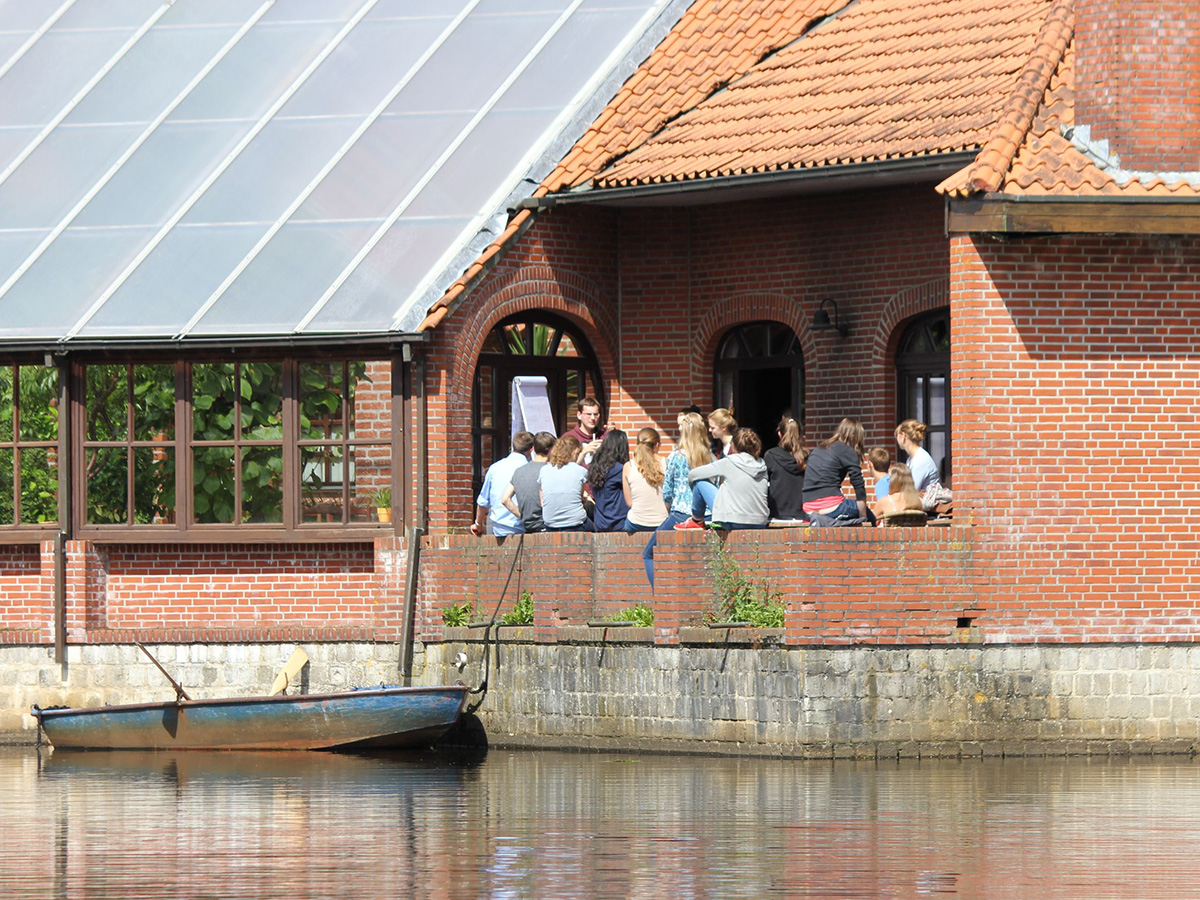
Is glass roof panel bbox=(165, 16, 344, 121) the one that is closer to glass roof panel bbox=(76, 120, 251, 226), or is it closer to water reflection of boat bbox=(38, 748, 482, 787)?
glass roof panel bbox=(76, 120, 251, 226)

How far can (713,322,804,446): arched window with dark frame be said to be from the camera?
884 inches

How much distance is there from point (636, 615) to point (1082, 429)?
367cm

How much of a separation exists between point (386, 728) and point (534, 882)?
25.8 ft

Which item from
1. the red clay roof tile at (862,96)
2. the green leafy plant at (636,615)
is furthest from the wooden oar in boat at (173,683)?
the red clay roof tile at (862,96)

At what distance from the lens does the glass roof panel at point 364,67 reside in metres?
22.2

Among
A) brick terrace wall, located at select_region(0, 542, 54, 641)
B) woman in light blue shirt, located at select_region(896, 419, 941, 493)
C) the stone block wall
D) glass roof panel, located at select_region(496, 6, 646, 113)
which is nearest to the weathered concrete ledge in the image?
A: the stone block wall

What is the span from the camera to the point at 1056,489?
17.7m

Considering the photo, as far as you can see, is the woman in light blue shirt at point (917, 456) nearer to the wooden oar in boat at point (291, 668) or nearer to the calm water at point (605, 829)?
the calm water at point (605, 829)

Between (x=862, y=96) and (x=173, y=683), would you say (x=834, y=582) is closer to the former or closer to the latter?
(x=862, y=96)

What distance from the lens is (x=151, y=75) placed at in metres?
23.0

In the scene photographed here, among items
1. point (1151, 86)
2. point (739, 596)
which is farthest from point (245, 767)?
point (1151, 86)

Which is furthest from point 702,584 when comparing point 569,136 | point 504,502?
point 569,136

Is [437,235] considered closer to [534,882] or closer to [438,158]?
[438,158]

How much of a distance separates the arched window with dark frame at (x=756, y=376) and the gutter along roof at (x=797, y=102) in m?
1.56
